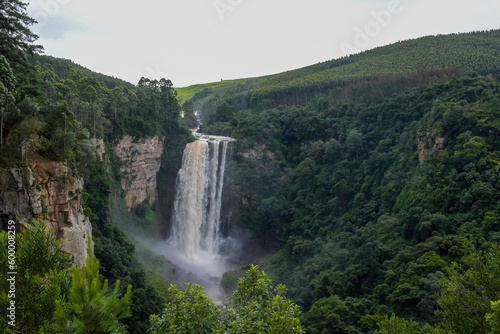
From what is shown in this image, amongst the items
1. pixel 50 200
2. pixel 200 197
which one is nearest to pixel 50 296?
pixel 50 200

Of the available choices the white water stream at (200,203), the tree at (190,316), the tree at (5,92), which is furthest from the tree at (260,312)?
the white water stream at (200,203)

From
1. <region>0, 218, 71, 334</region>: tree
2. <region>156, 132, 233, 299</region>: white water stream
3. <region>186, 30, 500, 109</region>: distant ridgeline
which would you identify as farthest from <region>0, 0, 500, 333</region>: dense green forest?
<region>156, 132, 233, 299</region>: white water stream

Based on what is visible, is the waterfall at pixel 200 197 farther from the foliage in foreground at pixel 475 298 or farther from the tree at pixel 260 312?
the tree at pixel 260 312

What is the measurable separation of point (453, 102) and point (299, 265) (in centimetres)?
2075

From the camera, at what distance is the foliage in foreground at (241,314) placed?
8.48 metres

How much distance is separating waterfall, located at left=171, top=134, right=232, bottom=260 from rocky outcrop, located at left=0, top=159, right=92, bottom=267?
23.5 m

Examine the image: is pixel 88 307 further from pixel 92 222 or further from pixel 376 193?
pixel 376 193

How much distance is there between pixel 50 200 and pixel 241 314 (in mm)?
14367

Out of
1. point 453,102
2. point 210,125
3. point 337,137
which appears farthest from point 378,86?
point 210,125

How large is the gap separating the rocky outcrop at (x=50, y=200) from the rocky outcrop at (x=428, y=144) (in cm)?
2802

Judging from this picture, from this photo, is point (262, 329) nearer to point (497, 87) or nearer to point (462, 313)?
point (462, 313)

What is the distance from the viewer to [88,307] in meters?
7.53

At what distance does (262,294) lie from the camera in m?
9.35

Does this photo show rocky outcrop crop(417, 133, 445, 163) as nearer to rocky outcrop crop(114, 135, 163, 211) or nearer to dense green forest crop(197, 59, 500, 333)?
dense green forest crop(197, 59, 500, 333)
